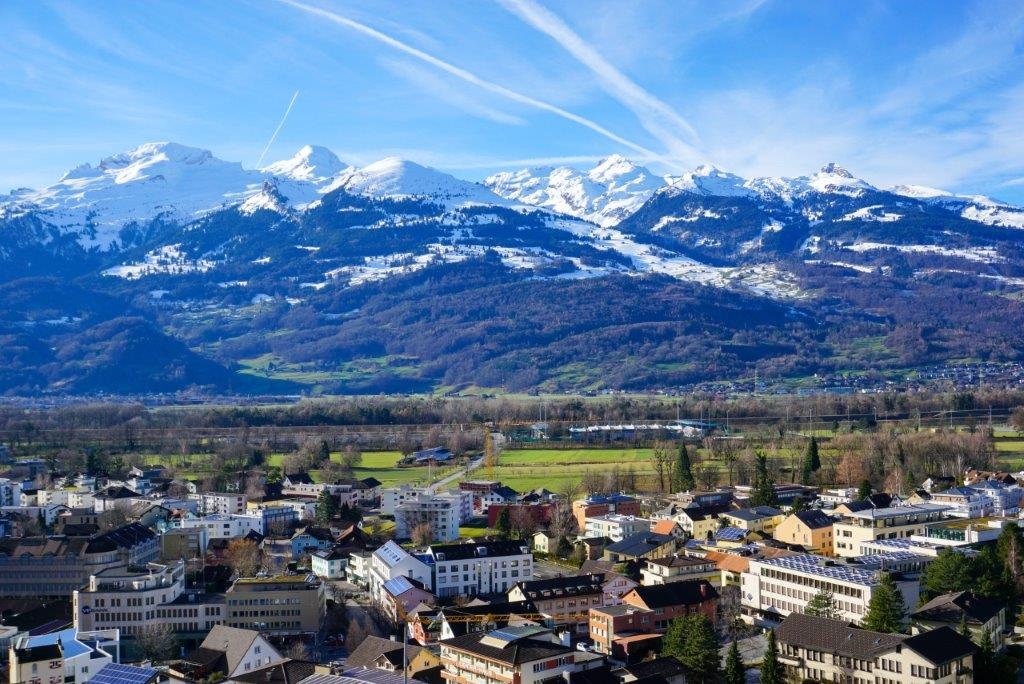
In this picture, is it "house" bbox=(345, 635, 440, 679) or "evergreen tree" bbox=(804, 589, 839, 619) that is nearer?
"house" bbox=(345, 635, 440, 679)

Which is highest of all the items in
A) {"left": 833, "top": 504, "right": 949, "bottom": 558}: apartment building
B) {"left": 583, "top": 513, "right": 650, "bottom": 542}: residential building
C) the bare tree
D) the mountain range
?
the mountain range

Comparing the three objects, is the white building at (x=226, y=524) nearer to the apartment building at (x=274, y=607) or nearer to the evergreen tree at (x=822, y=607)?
the apartment building at (x=274, y=607)

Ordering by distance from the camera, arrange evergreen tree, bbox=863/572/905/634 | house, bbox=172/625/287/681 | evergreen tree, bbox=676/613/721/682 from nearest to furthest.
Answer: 1. evergreen tree, bbox=676/613/721/682
2. house, bbox=172/625/287/681
3. evergreen tree, bbox=863/572/905/634

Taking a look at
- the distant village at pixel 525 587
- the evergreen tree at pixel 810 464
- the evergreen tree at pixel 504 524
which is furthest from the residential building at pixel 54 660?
the evergreen tree at pixel 810 464

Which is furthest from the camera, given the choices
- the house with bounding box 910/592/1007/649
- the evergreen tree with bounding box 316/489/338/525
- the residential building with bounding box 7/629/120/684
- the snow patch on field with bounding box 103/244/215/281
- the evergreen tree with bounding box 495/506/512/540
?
the snow patch on field with bounding box 103/244/215/281

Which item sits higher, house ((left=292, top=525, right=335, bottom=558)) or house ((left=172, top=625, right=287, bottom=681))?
house ((left=292, top=525, right=335, bottom=558))

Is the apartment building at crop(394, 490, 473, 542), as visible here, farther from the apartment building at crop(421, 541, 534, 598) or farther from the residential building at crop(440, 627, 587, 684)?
the residential building at crop(440, 627, 587, 684)

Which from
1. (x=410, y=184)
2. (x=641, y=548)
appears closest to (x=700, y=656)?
(x=641, y=548)

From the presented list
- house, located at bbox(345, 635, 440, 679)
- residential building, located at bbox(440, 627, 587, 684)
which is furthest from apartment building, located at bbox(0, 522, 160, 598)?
residential building, located at bbox(440, 627, 587, 684)
